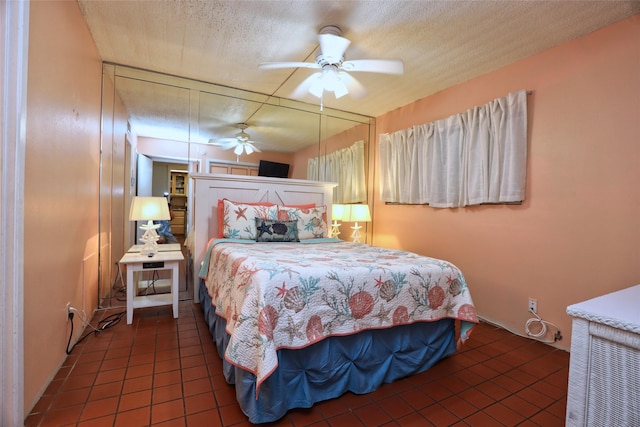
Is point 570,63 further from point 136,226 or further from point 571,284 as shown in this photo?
point 136,226

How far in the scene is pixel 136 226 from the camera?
355 centimetres

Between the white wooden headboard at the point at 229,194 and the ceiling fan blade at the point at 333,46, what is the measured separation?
1735 mm

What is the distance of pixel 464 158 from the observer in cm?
299

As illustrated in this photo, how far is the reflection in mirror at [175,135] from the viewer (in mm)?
3029

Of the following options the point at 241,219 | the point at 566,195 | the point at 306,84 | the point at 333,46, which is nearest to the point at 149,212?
the point at 241,219

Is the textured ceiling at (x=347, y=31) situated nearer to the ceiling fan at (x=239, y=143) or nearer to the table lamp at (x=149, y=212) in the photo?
the ceiling fan at (x=239, y=143)

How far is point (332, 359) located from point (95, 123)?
9.27 feet

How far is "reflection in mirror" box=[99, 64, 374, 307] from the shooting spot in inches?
119

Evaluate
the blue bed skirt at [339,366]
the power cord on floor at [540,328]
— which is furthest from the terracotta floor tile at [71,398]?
the power cord on floor at [540,328]

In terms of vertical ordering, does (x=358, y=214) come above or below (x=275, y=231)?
above

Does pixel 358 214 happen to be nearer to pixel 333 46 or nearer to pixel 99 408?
pixel 333 46

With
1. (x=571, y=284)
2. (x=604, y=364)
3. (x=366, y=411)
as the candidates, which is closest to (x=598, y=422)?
(x=604, y=364)

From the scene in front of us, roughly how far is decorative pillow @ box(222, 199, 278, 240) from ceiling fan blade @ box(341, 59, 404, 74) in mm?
1613

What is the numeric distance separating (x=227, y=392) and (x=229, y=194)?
2.18 metres
